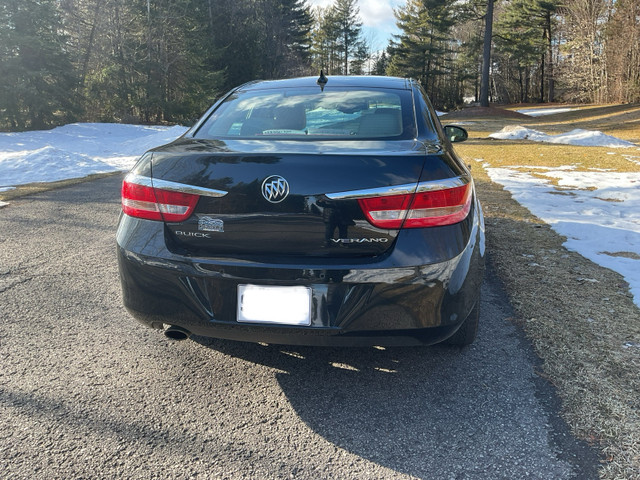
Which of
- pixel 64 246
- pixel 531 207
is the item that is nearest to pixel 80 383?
pixel 64 246

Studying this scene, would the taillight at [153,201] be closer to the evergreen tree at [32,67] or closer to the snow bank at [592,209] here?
the snow bank at [592,209]

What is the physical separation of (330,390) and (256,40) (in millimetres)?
34949

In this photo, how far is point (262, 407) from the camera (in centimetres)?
218

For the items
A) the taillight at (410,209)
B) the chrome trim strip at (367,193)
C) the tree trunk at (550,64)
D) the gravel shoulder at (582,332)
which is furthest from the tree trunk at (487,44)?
the chrome trim strip at (367,193)

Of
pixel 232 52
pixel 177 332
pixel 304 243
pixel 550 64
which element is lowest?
pixel 177 332

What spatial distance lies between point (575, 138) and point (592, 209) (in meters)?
10.5

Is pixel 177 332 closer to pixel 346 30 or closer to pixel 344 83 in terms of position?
pixel 344 83

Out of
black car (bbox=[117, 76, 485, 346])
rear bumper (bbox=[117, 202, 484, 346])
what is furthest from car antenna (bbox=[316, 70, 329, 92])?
rear bumper (bbox=[117, 202, 484, 346])

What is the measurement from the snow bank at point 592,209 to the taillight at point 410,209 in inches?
83.0

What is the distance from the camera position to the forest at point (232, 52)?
1878 centimetres

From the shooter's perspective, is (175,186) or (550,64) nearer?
(175,186)

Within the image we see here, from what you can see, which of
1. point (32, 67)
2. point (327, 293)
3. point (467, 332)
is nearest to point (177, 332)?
point (327, 293)

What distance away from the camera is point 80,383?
2342 millimetres

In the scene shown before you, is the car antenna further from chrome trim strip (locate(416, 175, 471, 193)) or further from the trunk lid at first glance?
chrome trim strip (locate(416, 175, 471, 193))
